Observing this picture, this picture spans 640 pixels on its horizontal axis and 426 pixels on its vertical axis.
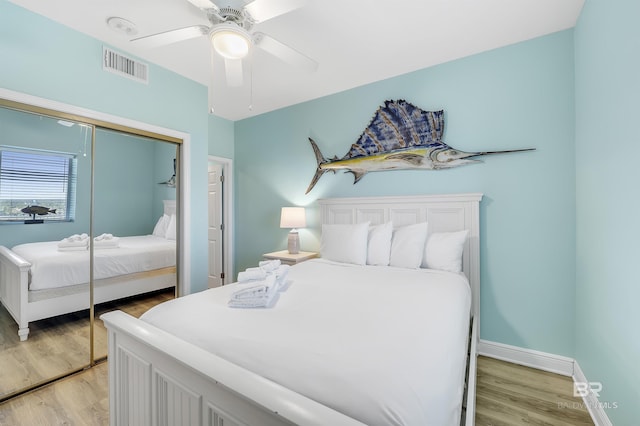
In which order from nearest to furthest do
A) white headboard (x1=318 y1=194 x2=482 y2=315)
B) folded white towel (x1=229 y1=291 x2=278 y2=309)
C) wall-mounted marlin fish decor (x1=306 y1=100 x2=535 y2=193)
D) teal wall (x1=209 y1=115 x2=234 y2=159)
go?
1. folded white towel (x1=229 y1=291 x2=278 y2=309)
2. white headboard (x1=318 y1=194 x2=482 y2=315)
3. wall-mounted marlin fish decor (x1=306 y1=100 x2=535 y2=193)
4. teal wall (x1=209 y1=115 x2=234 y2=159)

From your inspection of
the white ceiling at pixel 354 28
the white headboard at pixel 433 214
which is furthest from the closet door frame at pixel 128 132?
the white headboard at pixel 433 214

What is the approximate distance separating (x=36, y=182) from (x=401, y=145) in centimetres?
299

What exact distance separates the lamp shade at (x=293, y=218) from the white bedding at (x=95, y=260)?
1188 millimetres

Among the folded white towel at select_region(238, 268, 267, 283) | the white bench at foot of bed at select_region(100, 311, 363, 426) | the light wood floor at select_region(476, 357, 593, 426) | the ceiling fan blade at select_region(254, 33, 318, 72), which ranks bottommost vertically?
the light wood floor at select_region(476, 357, 593, 426)

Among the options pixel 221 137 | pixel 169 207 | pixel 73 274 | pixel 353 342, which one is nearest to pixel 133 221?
pixel 169 207

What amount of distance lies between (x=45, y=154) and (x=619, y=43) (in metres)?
3.55

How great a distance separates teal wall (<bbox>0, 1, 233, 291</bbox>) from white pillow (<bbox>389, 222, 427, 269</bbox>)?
205 centimetres

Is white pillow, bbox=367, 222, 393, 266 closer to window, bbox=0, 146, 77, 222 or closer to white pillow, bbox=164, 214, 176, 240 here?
white pillow, bbox=164, 214, 176, 240

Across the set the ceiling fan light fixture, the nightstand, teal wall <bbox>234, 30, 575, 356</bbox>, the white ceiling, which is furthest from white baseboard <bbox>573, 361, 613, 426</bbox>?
the ceiling fan light fixture

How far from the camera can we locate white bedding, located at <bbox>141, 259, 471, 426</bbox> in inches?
31.4

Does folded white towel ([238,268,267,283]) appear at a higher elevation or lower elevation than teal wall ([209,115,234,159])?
lower

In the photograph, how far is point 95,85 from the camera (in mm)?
2297

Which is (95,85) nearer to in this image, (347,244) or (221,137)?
(221,137)

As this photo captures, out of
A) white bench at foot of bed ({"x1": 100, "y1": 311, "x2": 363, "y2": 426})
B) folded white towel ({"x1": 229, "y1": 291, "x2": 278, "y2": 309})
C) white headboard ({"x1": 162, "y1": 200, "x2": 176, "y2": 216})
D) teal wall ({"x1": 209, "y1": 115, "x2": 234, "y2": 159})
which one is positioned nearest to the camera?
white bench at foot of bed ({"x1": 100, "y1": 311, "x2": 363, "y2": 426})
